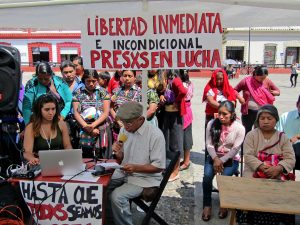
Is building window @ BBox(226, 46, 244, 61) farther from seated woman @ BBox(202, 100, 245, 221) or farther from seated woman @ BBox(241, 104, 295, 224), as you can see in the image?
seated woman @ BBox(241, 104, 295, 224)

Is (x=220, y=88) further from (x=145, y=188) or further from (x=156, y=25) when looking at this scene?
(x=145, y=188)

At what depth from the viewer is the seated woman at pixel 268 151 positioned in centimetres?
317

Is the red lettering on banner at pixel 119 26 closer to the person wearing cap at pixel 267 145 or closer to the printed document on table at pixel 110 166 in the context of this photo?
the printed document on table at pixel 110 166

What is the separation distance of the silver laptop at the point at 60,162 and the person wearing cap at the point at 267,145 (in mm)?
1586

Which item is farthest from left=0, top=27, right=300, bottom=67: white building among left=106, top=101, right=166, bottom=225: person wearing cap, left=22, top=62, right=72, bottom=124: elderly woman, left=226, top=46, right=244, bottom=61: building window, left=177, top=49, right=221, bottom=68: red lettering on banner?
left=106, top=101, right=166, bottom=225: person wearing cap

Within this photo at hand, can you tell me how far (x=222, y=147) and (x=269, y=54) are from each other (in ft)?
140

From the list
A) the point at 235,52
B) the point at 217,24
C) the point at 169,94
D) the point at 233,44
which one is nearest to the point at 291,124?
the point at 217,24

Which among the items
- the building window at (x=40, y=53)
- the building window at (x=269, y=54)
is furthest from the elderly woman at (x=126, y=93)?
the building window at (x=269, y=54)

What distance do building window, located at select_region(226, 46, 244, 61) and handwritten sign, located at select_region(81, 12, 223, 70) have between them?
4173 cm

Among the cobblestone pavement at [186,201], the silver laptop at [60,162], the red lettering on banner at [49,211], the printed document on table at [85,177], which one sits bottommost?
the cobblestone pavement at [186,201]

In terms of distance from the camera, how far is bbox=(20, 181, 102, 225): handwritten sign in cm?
286

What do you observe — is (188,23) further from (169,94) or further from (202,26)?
(169,94)

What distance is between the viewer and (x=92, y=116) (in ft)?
14.2

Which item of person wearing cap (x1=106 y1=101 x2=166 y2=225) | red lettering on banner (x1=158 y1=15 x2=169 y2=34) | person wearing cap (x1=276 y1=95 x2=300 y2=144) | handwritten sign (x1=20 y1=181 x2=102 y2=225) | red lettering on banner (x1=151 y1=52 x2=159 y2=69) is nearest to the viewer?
handwritten sign (x1=20 y1=181 x2=102 y2=225)
